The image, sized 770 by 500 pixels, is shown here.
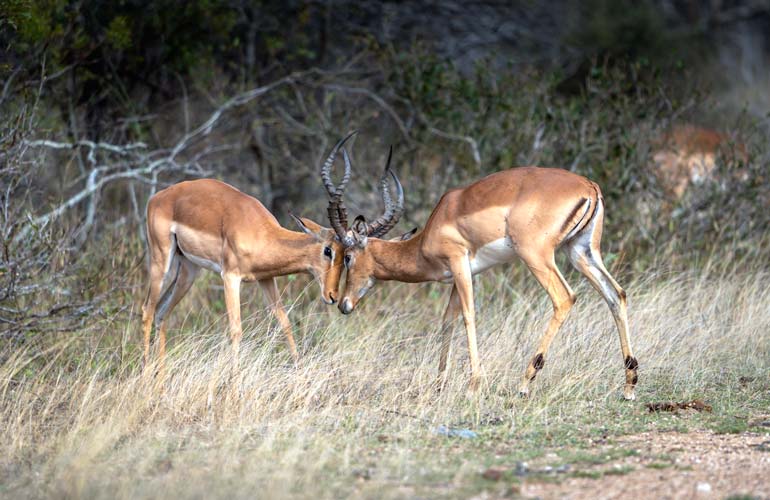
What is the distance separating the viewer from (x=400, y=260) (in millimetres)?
6820

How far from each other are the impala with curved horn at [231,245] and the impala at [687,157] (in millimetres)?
3955

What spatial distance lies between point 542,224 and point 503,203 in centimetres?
30

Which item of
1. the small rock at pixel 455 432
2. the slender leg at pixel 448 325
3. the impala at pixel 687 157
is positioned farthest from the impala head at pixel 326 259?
the impala at pixel 687 157

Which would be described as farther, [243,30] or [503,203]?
[243,30]

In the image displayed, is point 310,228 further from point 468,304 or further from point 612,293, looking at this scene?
point 612,293

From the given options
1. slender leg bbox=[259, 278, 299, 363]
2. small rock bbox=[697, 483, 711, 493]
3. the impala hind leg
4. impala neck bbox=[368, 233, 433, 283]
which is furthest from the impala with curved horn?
small rock bbox=[697, 483, 711, 493]

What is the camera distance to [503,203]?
20.2ft

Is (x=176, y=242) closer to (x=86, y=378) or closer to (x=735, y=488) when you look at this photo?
(x=86, y=378)

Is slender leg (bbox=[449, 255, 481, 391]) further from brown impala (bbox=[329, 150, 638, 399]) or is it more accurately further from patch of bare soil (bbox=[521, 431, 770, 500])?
patch of bare soil (bbox=[521, 431, 770, 500])

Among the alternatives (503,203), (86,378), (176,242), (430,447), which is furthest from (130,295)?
(430,447)

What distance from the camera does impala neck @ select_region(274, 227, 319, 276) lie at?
6.89 metres

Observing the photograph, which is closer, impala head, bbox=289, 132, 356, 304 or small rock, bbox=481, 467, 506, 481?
small rock, bbox=481, 467, 506, 481

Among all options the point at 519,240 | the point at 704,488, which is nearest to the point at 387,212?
the point at 519,240

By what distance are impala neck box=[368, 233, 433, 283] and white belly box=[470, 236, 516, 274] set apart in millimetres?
402
